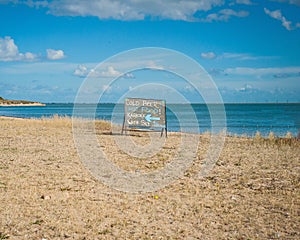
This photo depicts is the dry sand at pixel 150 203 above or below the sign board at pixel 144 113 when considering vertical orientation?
below

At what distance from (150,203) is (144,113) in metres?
10.4

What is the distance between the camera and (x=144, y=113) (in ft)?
55.2

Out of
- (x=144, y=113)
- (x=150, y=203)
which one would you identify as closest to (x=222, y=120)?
(x=144, y=113)

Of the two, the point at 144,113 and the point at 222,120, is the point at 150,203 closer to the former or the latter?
the point at 144,113

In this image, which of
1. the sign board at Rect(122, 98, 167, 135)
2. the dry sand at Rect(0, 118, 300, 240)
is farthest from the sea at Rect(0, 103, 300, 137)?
the dry sand at Rect(0, 118, 300, 240)

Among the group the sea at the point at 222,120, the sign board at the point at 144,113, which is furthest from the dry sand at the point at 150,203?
the sea at the point at 222,120

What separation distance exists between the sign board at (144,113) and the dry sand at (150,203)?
6069 millimetres

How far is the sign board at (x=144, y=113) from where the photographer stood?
16.7 m

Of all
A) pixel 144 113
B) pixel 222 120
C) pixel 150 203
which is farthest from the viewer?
pixel 222 120

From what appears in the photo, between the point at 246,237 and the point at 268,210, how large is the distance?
129 centimetres

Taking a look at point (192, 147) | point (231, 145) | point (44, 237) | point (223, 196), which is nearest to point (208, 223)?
point (223, 196)

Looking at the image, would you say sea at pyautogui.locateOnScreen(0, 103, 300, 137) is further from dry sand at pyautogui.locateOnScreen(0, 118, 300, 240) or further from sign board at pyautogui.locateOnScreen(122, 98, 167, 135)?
dry sand at pyautogui.locateOnScreen(0, 118, 300, 240)

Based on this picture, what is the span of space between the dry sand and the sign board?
6.07 metres

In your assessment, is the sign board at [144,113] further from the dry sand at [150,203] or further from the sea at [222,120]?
the dry sand at [150,203]
